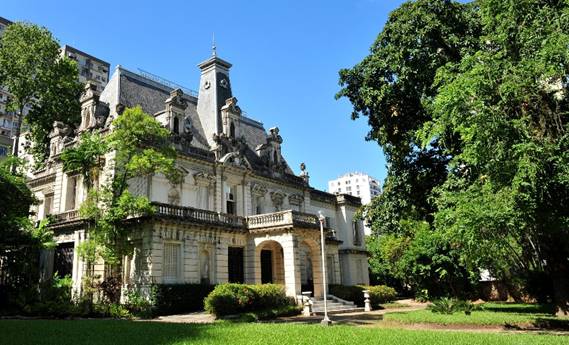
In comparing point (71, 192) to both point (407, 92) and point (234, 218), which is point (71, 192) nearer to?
point (234, 218)

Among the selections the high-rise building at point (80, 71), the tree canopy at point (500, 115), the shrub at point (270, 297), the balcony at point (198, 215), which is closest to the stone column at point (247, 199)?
the balcony at point (198, 215)

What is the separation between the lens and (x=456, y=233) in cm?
1616

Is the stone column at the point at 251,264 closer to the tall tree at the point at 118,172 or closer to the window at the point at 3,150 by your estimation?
the tall tree at the point at 118,172

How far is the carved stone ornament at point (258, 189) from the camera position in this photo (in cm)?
3304

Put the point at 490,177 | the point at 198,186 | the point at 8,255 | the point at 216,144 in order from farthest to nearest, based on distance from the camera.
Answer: the point at 216,144 < the point at 198,186 < the point at 8,255 < the point at 490,177

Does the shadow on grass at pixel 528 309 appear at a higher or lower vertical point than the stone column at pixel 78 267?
lower

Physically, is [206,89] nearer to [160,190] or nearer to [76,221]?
[160,190]

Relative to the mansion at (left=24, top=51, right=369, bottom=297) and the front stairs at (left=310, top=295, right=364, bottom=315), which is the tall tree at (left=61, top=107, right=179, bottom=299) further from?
the front stairs at (left=310, top=295, right=364, bottom=315)

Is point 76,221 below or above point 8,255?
above

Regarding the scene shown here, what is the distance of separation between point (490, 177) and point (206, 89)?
1005 inches

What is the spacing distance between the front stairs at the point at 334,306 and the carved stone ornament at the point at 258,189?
29.9 feet

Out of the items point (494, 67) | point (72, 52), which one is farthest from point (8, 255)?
point (72, 52)

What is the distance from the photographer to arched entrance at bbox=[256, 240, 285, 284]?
3045cm

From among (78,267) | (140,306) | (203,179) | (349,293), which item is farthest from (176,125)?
(349,293)
